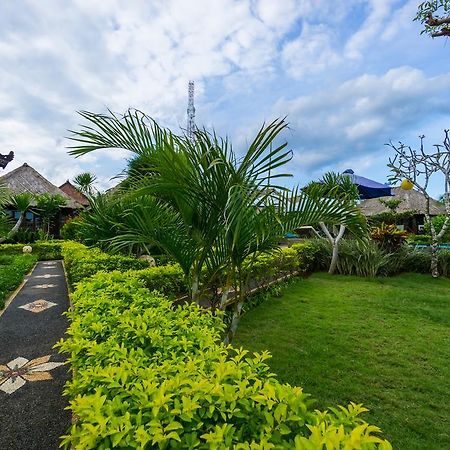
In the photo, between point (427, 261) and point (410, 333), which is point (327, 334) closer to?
point (410, 333)

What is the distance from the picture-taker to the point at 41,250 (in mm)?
13898

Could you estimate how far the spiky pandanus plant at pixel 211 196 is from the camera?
253 cm

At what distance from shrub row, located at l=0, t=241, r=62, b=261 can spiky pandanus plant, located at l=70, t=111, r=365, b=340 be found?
11994 mm

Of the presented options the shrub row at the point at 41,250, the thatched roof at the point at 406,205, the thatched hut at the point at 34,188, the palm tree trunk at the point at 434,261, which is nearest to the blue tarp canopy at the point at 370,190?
the palm tree trunk at the point at 434,261

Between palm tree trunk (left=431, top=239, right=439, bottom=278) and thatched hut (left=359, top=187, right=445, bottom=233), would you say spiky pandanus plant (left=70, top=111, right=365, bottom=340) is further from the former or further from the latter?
thatched hut (left=359, top=187, right=445, bottom=233)

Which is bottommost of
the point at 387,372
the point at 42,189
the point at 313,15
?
the point at 387,372

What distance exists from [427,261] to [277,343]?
696cm

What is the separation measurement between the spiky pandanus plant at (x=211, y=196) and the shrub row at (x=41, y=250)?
12.0 m

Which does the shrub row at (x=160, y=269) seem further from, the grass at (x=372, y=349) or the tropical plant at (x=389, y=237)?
the tropical plant at (x=389, y=237)

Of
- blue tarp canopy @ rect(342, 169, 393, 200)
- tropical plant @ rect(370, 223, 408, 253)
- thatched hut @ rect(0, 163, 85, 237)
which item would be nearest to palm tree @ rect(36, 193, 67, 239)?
thatched hut @ rect(0, 163, 85, 237)

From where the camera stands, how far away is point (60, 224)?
2170 cm

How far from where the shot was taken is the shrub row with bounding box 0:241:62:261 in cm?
1334

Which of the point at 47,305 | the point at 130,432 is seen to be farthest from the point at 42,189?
the point at 130,432

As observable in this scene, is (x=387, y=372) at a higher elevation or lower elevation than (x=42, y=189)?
lower
